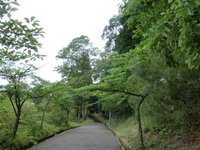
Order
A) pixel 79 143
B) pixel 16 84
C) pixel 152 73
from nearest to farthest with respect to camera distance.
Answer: pixel 152 73 < pixel 16 84 < pixel 79 143

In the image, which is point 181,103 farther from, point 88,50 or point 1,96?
point 88,50

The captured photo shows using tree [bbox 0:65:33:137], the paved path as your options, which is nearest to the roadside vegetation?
tree [bbox 0:65:33:137]

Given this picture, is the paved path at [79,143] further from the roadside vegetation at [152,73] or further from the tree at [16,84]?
the tree at [16,84]

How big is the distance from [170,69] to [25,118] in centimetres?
940

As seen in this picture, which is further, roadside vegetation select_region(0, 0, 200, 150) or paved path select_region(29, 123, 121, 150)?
paved path select_region(29, 123, 121, 150)

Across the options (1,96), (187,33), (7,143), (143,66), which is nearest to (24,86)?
(1,96)

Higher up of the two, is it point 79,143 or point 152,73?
point 152,73

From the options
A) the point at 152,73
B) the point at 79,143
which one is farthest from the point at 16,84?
the point at 152,73

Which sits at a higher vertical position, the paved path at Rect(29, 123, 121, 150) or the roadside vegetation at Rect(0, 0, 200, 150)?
the roadside vegetation at Rect(0, 0, 200, 150)

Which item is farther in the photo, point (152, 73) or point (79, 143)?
point (79, 143)

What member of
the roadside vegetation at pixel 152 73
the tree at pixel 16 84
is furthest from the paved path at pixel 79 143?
the tree at pixel 16 84

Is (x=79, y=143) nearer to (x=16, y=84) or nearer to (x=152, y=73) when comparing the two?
(x=16, y=84)

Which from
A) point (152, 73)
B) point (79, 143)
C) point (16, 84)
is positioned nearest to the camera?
point (152, 73)

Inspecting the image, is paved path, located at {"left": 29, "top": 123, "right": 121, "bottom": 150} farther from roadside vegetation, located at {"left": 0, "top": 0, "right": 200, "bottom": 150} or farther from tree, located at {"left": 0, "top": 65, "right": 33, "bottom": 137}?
tree, located at {"left": 0, "top": 65, "right": 33, "bottom": 137}
